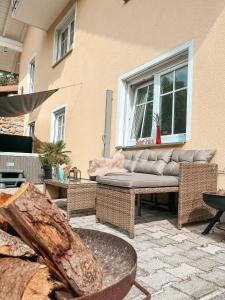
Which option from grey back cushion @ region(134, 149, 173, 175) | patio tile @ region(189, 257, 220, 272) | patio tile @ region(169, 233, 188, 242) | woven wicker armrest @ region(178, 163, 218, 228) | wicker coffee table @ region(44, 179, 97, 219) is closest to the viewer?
patio tile @ region(189, 257, 220, 272)

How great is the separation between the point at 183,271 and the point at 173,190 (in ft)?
3.61

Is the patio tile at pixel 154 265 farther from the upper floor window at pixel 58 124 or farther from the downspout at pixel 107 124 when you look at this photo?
the upper floor window at pixel 58 124

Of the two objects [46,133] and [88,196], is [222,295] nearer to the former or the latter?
[88,196]

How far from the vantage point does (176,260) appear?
2.03m

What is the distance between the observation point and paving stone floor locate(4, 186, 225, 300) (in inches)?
61.0

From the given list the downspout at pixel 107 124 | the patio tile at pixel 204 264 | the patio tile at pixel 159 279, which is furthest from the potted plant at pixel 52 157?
the patio tile at pixel 159 279

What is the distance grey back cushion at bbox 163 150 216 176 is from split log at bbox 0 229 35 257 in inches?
95.5

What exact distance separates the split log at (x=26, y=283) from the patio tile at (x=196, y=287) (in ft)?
3.03

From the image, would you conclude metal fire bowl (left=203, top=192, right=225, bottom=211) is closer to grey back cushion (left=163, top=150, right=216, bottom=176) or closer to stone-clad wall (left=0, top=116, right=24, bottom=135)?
grey back cushion (left=163, top=150, right=216, bottom=176)

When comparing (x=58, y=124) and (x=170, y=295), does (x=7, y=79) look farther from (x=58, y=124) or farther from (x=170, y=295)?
(x=170, y=295)

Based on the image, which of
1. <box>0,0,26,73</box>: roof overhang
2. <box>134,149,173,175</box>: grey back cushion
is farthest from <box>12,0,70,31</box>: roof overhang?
<box>134,149,173,175</box>: grey back cushion

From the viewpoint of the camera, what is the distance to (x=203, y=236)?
264 centimetres

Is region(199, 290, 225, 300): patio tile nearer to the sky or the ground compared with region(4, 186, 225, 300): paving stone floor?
nearer to the sky

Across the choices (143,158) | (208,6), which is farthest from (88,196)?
(208,6)
